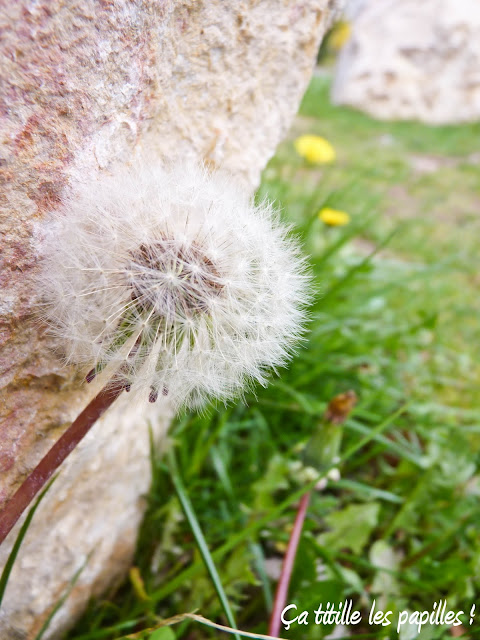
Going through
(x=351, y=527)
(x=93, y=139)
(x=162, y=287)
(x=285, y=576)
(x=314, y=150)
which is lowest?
(x=351, y=527)

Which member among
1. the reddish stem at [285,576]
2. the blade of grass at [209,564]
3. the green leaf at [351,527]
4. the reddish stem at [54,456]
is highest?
the reddish stem at [54,456]

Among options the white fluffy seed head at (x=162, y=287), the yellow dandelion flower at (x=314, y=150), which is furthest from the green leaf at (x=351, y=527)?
the yellow dandelion flower at (x=314, y=150)

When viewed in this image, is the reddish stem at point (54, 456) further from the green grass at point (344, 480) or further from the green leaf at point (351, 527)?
the green leaf at point (351, 527)

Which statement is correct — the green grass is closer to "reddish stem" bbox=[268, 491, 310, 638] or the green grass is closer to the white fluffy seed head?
"reddish stem" bbox=[268, 491, 310, 638]

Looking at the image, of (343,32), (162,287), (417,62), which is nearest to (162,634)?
(162,287)

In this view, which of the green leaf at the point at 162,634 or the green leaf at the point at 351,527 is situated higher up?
the green leaf at the point at 162,634

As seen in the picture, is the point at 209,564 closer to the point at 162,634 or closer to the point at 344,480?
the point at 162,634
